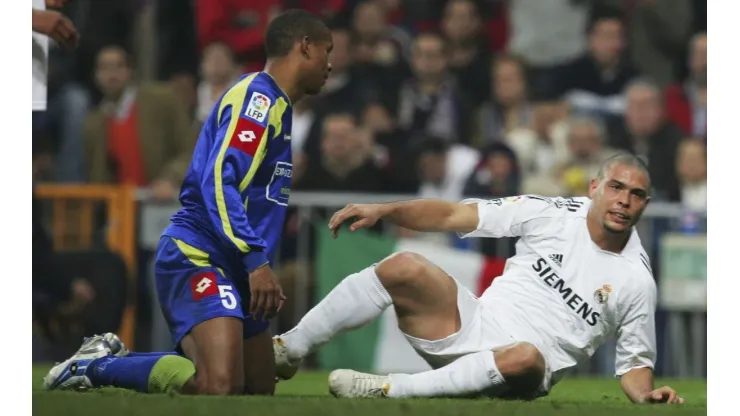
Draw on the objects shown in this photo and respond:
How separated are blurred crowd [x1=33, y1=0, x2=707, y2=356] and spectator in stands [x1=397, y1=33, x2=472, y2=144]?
1 cm

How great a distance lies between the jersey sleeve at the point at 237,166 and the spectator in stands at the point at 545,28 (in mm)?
6914

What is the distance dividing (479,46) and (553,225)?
20.9 ft

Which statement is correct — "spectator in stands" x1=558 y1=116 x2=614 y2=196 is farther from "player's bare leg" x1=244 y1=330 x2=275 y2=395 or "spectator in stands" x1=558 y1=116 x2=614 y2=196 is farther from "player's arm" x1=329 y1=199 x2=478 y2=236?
"player's bare leg" x1=244 y1=330 x2=275 y2=395

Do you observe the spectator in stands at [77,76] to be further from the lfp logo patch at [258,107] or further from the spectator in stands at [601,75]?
the lfp logo patch at [258,107]

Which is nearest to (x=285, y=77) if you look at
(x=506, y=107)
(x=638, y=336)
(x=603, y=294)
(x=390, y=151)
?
(x=603, y=294)

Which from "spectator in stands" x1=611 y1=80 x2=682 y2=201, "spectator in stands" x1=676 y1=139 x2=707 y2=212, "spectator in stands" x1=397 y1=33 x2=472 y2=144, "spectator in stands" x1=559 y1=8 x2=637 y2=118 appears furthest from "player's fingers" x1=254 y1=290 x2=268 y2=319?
"spectator in stands" x1=559 y1=8 x2=637 y2=118

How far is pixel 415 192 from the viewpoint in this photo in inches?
461

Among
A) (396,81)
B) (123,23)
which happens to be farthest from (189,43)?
(396,81)

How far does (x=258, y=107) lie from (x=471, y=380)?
1.57m

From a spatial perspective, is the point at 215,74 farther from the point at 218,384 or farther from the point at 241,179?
the point at 218,384

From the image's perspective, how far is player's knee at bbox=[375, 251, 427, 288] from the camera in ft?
22.3

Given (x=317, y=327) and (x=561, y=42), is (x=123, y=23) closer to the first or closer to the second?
(x=561, y=42)

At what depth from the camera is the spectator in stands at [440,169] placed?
11672mm
